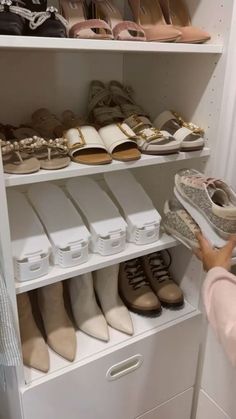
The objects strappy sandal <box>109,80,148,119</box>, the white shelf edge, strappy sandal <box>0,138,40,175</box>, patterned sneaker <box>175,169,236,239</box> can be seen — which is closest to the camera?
the white shelf edge

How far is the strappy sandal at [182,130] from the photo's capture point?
99cm

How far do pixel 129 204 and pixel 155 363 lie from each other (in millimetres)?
470

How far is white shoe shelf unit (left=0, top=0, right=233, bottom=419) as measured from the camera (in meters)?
0.93

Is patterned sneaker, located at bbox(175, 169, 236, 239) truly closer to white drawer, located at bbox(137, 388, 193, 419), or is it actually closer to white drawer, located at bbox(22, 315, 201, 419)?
white drawer, located at bbox(22, 315, 201, 419)

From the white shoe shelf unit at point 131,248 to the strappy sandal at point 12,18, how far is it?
12 centimetres

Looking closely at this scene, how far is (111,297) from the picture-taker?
44.9 inches

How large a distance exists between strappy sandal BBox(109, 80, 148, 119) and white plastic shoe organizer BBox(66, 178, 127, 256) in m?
0.23

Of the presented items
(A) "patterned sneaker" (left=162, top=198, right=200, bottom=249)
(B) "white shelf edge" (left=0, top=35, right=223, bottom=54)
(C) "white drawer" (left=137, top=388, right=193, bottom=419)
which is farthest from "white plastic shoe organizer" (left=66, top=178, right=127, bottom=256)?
(C) "white drawer" (left=137, top=388, right=193, bottom=419)

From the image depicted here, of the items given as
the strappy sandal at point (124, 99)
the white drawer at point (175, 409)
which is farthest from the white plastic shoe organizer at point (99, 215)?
the white drawer at point (175, 409)

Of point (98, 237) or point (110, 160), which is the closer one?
point (110, 160)

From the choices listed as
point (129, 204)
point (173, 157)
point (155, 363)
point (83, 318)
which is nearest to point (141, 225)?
point (129, 204)

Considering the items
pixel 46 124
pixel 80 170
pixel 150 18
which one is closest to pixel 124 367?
pixel 80 170

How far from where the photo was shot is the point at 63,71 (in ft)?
3.64

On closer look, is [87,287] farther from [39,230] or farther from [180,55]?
[180,55]
